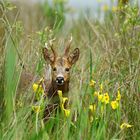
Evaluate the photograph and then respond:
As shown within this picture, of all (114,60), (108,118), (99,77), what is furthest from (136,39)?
(108,118)

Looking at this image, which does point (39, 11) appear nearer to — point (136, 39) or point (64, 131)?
point (136, 39)

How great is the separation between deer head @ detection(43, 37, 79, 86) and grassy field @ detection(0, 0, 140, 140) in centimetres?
10

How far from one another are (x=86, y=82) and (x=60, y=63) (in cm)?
45

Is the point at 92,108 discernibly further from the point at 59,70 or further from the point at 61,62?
the point at 61,62

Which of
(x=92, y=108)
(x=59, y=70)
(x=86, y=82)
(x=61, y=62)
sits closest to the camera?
(x=92, y=108)

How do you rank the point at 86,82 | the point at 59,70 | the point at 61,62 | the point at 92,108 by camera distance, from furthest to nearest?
1. the point at 61,62
2. the point at 59,70
3. the point at 86,82
4. the point at 92,108

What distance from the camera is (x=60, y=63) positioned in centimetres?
752

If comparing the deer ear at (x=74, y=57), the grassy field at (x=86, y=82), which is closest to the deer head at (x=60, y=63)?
the deer ear at (x=74, y=57)

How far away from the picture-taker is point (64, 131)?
5.50 metres

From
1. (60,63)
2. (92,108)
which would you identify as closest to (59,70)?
(60,63)

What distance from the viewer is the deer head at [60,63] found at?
7.35 m

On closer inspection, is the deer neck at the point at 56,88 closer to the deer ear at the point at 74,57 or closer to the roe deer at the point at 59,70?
the roe deer at the point at 59,70

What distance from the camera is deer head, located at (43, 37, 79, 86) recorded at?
289 inches

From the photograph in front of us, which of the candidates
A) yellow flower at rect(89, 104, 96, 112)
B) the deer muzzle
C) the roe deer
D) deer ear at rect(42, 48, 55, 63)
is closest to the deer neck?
the roe deer
